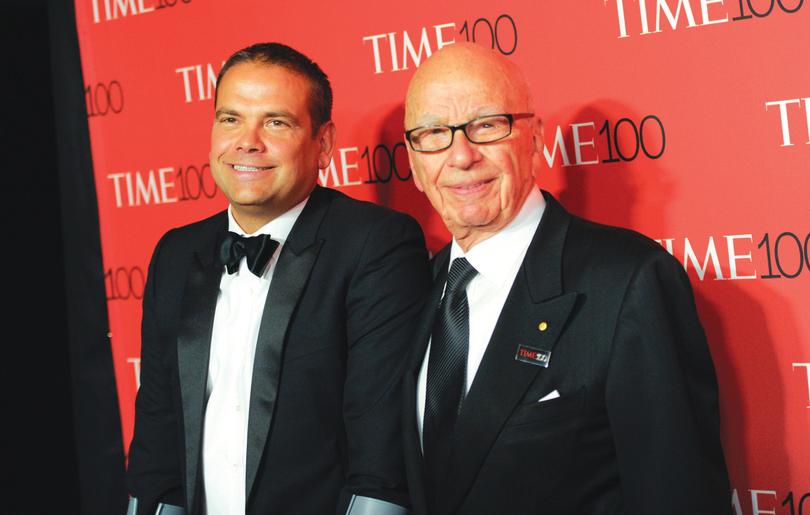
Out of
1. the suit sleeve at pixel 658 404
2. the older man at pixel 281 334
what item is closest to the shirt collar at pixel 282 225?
the older man at pixel 281 334

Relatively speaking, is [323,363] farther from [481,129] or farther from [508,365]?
[481,129]

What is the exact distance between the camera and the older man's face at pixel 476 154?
1.82 m

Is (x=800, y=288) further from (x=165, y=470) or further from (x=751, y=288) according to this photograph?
(x=165, y=470)

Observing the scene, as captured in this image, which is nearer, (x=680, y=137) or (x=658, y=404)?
(x=658, y=404)

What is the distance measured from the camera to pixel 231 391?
2.16 m

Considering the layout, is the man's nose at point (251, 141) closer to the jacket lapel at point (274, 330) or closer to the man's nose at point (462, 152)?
the jacket lapel at point (274, 330)

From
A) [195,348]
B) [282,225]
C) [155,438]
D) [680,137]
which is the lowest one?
[155,438]

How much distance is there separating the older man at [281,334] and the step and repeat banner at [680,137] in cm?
48

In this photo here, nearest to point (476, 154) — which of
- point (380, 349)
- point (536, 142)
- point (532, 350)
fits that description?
point (536, 142)

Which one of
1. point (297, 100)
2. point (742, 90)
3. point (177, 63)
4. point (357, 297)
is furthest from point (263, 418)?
point (177, 63)

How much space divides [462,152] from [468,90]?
12cm

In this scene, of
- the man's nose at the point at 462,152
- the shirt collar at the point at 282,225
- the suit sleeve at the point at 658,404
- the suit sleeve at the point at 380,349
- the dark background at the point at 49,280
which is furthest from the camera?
the dark background at the point at 49,280

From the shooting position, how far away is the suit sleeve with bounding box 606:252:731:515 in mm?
1608

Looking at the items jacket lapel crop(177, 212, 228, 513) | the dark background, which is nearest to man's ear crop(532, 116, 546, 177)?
jacket lapel crop(177, 212, 228, 513)
